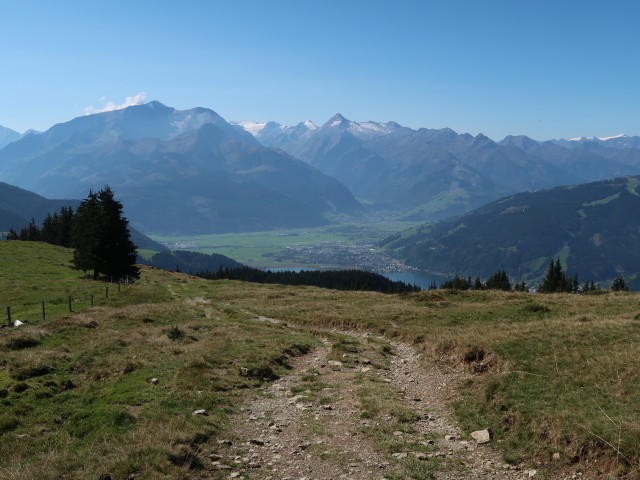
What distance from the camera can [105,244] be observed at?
6334cm

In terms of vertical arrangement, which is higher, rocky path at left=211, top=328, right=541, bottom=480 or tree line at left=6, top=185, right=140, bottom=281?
tree line at left=6, top=185, right=140, bottom=281

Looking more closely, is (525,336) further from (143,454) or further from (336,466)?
(143,454)

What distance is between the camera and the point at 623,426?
41.6 ft

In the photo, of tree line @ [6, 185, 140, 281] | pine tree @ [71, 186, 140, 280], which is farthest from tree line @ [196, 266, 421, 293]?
pine tree @ [71, 186, 140, 280]

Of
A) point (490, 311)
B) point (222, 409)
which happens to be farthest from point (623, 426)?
point (490, 311)

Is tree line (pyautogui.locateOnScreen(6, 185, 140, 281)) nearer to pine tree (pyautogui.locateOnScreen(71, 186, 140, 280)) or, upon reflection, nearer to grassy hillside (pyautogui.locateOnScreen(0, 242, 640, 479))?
pine tree (pyautogui.locateOnScreen(71, 186, 140, 280))

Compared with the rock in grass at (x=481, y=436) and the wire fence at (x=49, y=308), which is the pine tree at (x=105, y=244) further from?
the rock in grass at (x=481, y=436)

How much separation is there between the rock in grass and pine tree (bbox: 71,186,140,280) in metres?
62.3

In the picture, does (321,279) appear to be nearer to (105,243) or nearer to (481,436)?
(105,243)

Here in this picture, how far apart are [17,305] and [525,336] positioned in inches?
1821

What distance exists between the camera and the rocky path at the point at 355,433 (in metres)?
12.3

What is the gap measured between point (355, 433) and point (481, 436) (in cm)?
443

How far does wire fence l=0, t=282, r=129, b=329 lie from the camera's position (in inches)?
1352

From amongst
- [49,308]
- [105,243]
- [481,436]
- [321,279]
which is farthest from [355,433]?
[321,279]
